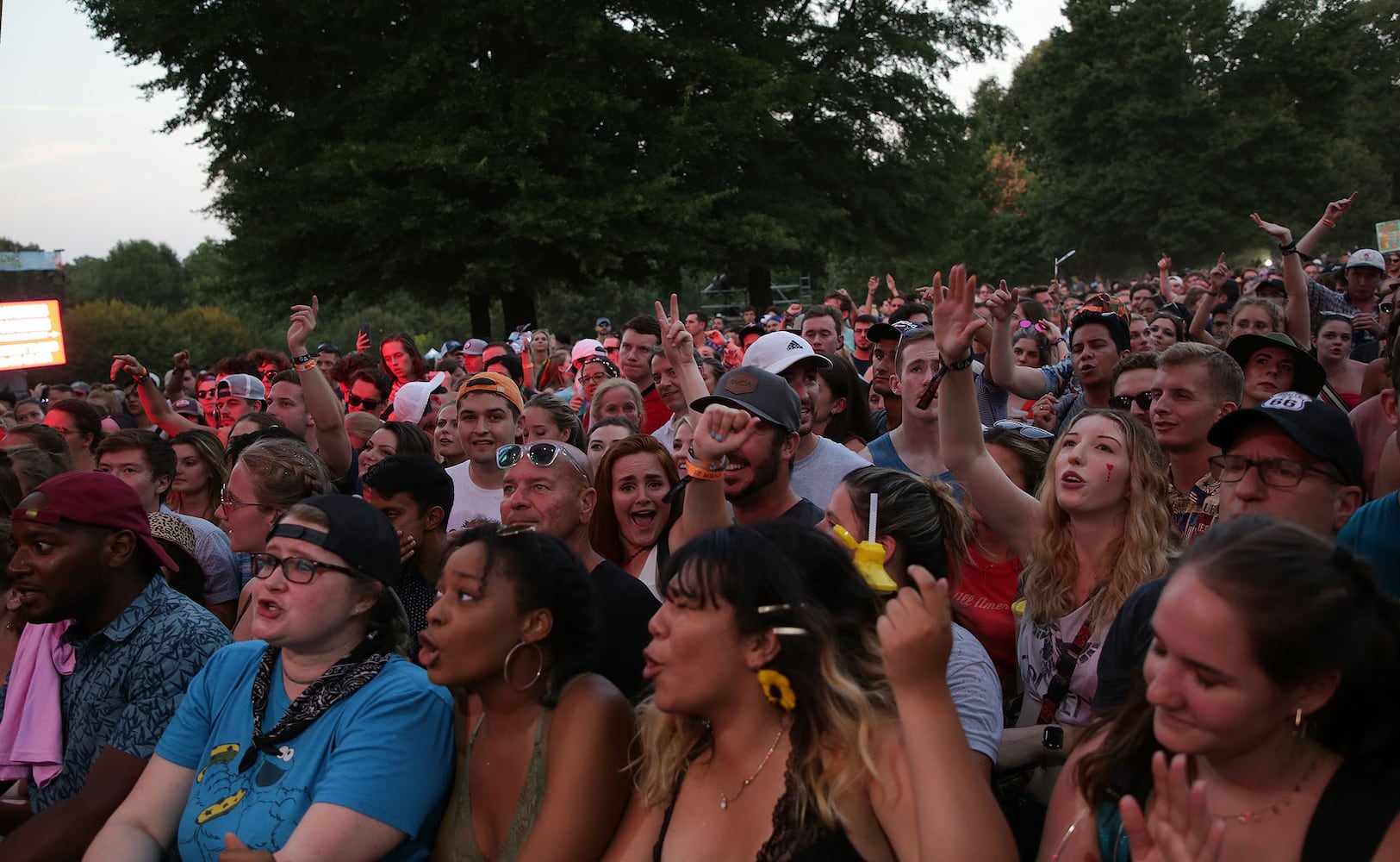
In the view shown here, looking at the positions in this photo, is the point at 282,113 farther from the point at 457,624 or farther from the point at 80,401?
the point at 457,624

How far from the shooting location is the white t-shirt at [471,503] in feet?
18.7

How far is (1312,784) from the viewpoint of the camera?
2.08 metres

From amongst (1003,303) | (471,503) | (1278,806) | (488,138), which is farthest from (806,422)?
(488,138)

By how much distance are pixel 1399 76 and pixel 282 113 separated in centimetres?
4964

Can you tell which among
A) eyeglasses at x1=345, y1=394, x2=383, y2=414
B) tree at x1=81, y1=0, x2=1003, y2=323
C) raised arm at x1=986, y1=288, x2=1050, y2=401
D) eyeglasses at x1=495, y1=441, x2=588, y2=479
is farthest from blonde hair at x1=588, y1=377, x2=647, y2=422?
tree at x1=81, y1=0, x2=1003, y2=323

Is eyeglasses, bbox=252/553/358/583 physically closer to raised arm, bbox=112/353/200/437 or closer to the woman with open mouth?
the woman with open mouth

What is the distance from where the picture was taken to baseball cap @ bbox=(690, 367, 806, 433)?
4254 mm

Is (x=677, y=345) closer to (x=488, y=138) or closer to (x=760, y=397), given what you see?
(x=760, y=397)

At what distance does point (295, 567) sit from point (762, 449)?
171 cm

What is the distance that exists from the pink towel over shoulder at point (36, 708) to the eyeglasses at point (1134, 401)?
425 centimetres

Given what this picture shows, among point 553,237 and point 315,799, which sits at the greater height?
point 553,237

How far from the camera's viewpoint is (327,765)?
3.09 m

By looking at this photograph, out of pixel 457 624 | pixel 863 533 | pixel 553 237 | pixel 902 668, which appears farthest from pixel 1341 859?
pixel 553 237

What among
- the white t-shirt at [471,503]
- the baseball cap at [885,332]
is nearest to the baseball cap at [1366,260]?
the baseball cap at [885,332]
